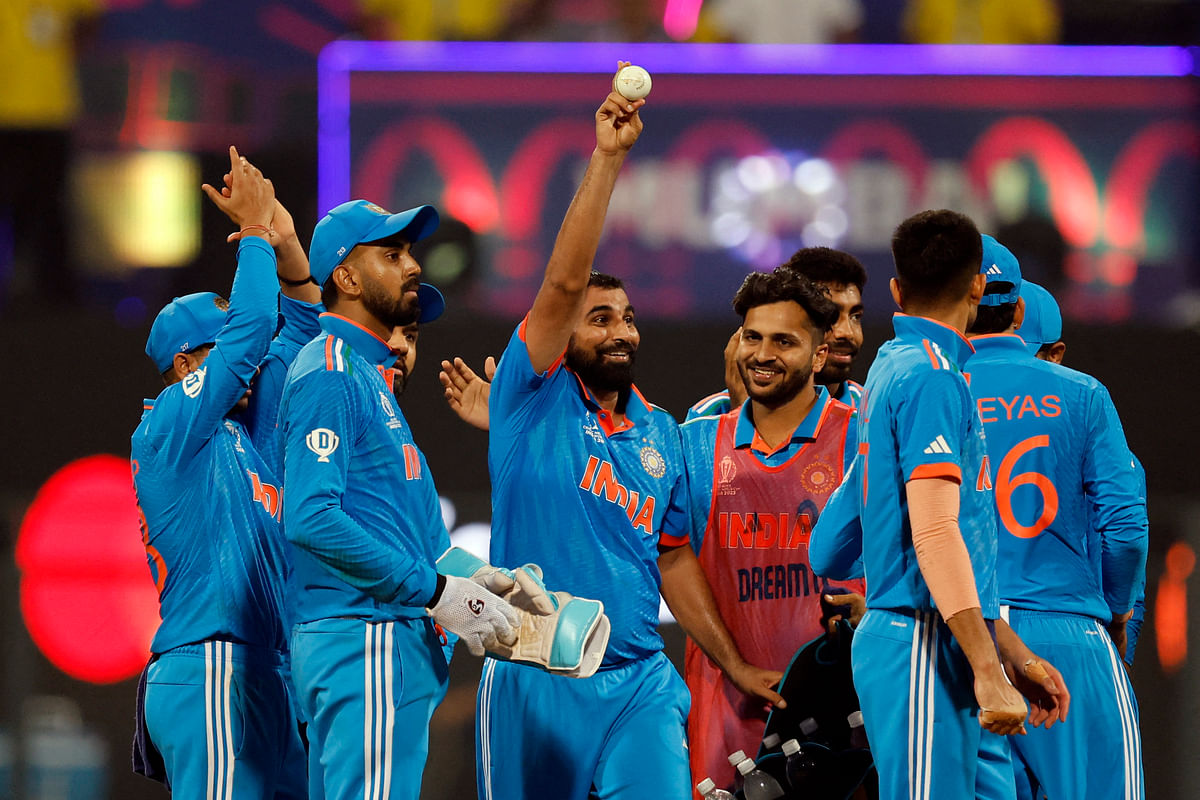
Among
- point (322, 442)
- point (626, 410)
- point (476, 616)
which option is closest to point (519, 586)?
point (476, 616)

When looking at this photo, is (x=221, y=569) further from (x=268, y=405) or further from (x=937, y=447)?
(x=937, y=447)

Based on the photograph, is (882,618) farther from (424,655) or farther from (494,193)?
(494,193)

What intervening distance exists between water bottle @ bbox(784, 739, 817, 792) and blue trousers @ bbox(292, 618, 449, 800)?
119cm

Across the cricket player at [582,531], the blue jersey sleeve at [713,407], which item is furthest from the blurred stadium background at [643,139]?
the cricket player at [582,531]

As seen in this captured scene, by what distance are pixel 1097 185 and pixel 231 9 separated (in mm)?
5358

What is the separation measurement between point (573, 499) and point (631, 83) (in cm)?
109

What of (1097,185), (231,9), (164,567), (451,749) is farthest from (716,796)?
(231,9)

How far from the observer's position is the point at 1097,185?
811 centimetres

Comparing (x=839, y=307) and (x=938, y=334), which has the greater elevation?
(x=839, y=307)

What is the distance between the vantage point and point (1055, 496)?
4238mm

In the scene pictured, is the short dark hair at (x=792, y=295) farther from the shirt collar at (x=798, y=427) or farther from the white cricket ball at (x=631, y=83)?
the white cricket ball at (x=631, y=83)

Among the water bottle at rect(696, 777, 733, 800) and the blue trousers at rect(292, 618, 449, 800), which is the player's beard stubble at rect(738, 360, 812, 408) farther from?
the blue trousers at rect(292, 618, 449, 800)

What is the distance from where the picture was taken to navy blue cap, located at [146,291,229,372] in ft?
14.1

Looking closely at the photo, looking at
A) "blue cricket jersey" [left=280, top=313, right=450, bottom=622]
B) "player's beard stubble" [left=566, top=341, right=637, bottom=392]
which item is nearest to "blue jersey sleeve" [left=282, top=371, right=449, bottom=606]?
"blue cricket jersey" [left=280, top=313, right=450, bottom=622]
